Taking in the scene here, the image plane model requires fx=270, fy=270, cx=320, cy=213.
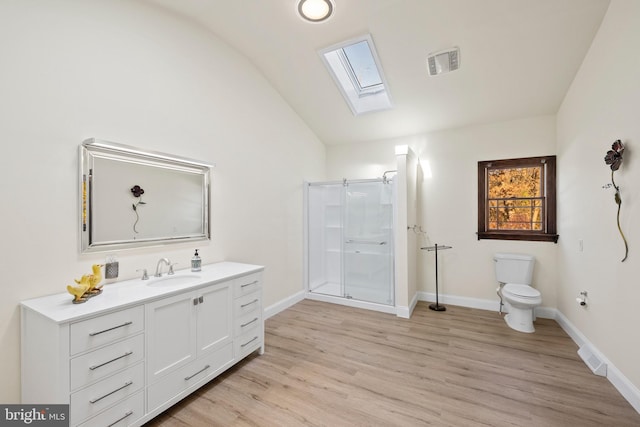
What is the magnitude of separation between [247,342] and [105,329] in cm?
116

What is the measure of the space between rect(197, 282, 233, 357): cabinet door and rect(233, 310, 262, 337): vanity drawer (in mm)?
65

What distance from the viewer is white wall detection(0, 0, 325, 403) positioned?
5.08ft

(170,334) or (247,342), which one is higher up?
(170,334)

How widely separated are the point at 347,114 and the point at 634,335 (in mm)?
3464

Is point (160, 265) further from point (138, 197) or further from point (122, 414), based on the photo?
point (122, 414)

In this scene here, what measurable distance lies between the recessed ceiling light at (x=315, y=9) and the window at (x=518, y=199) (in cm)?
273

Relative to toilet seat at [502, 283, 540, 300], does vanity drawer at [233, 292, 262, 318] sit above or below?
above

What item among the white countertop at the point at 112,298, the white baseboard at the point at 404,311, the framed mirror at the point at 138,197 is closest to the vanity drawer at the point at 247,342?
the white countertop at the point at 112,298

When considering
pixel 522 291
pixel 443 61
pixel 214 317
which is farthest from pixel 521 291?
pixel 214 317

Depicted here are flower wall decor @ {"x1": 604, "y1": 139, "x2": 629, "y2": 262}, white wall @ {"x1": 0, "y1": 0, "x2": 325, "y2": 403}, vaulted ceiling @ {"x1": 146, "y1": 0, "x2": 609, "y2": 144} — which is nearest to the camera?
white wall @ {"x1": 0, "y1": 0, "x2": 325, "y2": 403}

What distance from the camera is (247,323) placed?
2373 millimetres

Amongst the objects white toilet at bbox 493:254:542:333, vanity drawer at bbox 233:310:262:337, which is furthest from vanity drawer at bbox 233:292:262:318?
white toilet at bbox 493:254:542:333

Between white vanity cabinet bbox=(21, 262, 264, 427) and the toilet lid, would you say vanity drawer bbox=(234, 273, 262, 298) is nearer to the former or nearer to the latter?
white vanity cabinet bbox=(21, 262, 264, 427)

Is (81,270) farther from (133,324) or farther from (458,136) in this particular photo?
(458,136)
